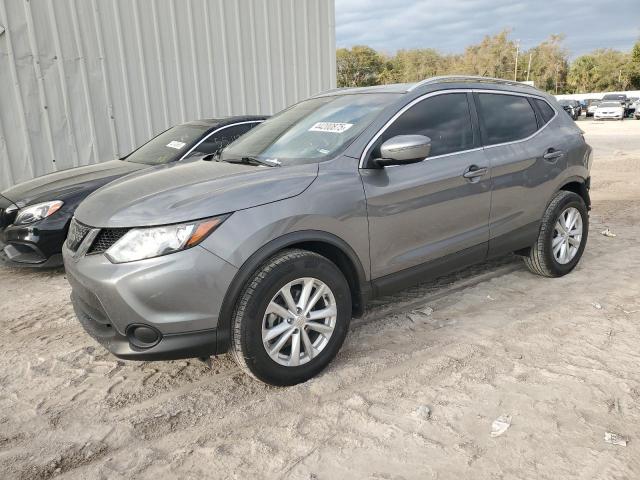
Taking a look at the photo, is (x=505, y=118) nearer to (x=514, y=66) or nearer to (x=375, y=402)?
(x=375, y=402)

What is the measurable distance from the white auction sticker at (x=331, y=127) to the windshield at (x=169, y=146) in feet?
8.26

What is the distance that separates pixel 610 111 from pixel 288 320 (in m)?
37.9

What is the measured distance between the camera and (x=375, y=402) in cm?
280

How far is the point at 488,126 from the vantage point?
3932mm

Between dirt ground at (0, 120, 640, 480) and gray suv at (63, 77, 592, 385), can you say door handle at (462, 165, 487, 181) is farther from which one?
dirt ground at (0, 120, 640, 480)

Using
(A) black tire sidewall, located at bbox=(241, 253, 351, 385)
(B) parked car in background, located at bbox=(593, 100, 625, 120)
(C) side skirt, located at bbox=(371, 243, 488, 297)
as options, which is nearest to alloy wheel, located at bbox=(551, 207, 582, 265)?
(C) side skirt, located at bbox=(371, 243, 488, 297)

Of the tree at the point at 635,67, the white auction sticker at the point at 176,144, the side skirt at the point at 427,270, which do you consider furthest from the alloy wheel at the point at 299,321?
the tree at the point at 635,67

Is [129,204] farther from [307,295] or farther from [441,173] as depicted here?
[441,173]

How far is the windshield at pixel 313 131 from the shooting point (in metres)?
3.29

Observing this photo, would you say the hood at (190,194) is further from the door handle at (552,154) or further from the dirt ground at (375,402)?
the door handle at (552,154)

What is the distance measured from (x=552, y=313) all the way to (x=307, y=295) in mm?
2122

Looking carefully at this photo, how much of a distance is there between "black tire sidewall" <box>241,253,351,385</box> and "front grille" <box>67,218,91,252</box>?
106cm

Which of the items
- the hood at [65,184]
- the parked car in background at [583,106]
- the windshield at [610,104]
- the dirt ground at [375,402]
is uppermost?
the hood at [65,184]

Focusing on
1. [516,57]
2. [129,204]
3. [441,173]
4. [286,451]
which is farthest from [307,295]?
[516,57]
